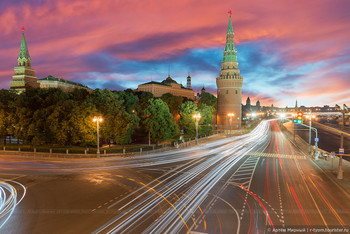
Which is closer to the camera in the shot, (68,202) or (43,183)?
(68,202)

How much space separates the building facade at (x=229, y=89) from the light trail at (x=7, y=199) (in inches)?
3002

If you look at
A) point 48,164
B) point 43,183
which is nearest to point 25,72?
point 48,164

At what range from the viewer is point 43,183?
20.4m

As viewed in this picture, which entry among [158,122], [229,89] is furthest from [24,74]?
[158,122]

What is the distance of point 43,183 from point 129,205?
1062 centimetres

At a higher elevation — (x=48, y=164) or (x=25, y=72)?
(x=25, y=72)

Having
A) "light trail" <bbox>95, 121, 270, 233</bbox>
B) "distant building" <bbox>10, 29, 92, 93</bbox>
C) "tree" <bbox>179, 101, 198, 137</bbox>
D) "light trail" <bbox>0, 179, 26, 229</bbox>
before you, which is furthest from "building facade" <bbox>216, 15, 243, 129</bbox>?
"distant building" <bbox>10, 29, 92, 93</bbox>

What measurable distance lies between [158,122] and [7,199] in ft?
92.7

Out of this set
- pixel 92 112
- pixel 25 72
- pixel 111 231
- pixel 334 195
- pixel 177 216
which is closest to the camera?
pixel 111 231

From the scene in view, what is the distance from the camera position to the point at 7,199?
54.4ft

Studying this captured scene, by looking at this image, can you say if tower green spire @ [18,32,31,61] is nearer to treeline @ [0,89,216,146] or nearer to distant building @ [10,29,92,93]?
distant building @ [10,29,92,93]

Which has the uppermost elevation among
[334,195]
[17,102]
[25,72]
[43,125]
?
[25,72]

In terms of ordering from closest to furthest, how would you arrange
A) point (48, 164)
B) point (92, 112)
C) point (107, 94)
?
point (48, 164) → point (92, 112) → point (107, 94)

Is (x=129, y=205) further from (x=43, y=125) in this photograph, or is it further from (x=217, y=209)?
(x=43, y=125)
